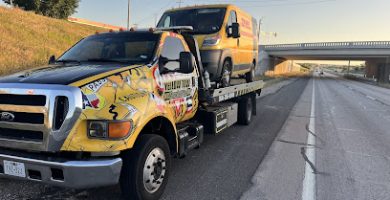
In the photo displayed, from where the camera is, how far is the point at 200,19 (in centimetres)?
843

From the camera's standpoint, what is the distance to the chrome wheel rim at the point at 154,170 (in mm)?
4137

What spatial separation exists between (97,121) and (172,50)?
2.14 metres

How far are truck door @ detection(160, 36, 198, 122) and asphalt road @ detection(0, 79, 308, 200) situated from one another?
0.88 metres

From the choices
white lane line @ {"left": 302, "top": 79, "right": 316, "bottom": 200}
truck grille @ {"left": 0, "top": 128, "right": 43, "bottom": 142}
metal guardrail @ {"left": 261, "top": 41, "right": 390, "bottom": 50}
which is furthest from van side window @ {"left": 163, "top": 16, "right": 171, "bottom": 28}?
metal guardrail @ {"left": 261, "top": 41, "right": 390, "bottom": 50}

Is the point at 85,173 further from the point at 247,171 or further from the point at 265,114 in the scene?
the point at 265,114

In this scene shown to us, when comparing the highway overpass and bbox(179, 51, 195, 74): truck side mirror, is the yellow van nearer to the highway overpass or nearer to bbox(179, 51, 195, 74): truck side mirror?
bbox(179, 51, 195, 74): truck side mirror

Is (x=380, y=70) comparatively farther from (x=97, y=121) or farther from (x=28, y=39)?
(x=97, y=121)

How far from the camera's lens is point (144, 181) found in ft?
13.4

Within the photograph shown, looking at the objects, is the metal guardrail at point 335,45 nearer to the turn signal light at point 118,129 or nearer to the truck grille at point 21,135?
the turn signal light at point 118,129

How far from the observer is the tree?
139ft

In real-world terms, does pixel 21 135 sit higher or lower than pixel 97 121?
lower

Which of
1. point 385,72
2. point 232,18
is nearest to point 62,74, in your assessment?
point 232,18

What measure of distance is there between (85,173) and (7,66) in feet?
50.6

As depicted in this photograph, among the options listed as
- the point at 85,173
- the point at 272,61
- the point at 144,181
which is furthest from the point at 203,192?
the point at 272,61
